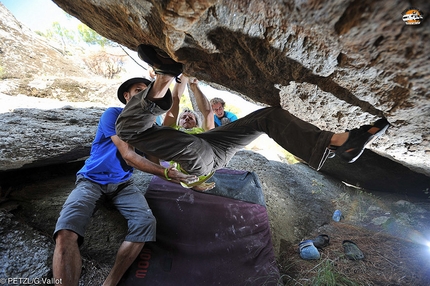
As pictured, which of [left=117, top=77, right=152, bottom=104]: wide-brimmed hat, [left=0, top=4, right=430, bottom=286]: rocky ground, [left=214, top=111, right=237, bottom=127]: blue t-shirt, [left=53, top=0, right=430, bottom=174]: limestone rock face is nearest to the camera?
[left=53, top=0, right=430, bottom=174]: limestone rock face

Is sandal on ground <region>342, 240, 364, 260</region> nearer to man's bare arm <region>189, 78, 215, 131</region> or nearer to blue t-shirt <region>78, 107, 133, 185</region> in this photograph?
man's bare arm <region>189, 78, 215, 131</region>

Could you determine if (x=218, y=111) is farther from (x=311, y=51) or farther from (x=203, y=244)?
(x=311, y=51)

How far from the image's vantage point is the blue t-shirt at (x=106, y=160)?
2498 mm

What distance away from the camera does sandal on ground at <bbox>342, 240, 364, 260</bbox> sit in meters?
2.93

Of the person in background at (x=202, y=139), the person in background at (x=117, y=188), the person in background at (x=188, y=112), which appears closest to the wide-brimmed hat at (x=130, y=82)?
the person in background at (x=117, y=188)

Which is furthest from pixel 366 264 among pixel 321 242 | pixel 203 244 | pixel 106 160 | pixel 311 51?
pixel 106 160

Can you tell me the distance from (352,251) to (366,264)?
0.23 meters

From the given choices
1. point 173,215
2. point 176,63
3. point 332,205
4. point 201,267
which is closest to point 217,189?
point 173,215

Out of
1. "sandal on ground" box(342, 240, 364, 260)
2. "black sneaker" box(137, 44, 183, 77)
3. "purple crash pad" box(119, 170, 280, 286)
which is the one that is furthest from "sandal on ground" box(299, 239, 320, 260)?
"black sneaker" box(137, 44, 183, 77)

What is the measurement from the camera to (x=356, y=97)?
1.38 metres

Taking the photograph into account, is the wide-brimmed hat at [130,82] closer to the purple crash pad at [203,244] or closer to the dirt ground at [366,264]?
the purple crash pad at [203,244]

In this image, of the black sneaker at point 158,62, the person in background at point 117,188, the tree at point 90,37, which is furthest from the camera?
the tree at point 90,37

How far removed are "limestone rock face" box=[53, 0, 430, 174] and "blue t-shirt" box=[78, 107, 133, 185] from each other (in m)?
1.17

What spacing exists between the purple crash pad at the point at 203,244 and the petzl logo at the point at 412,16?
2964mm
